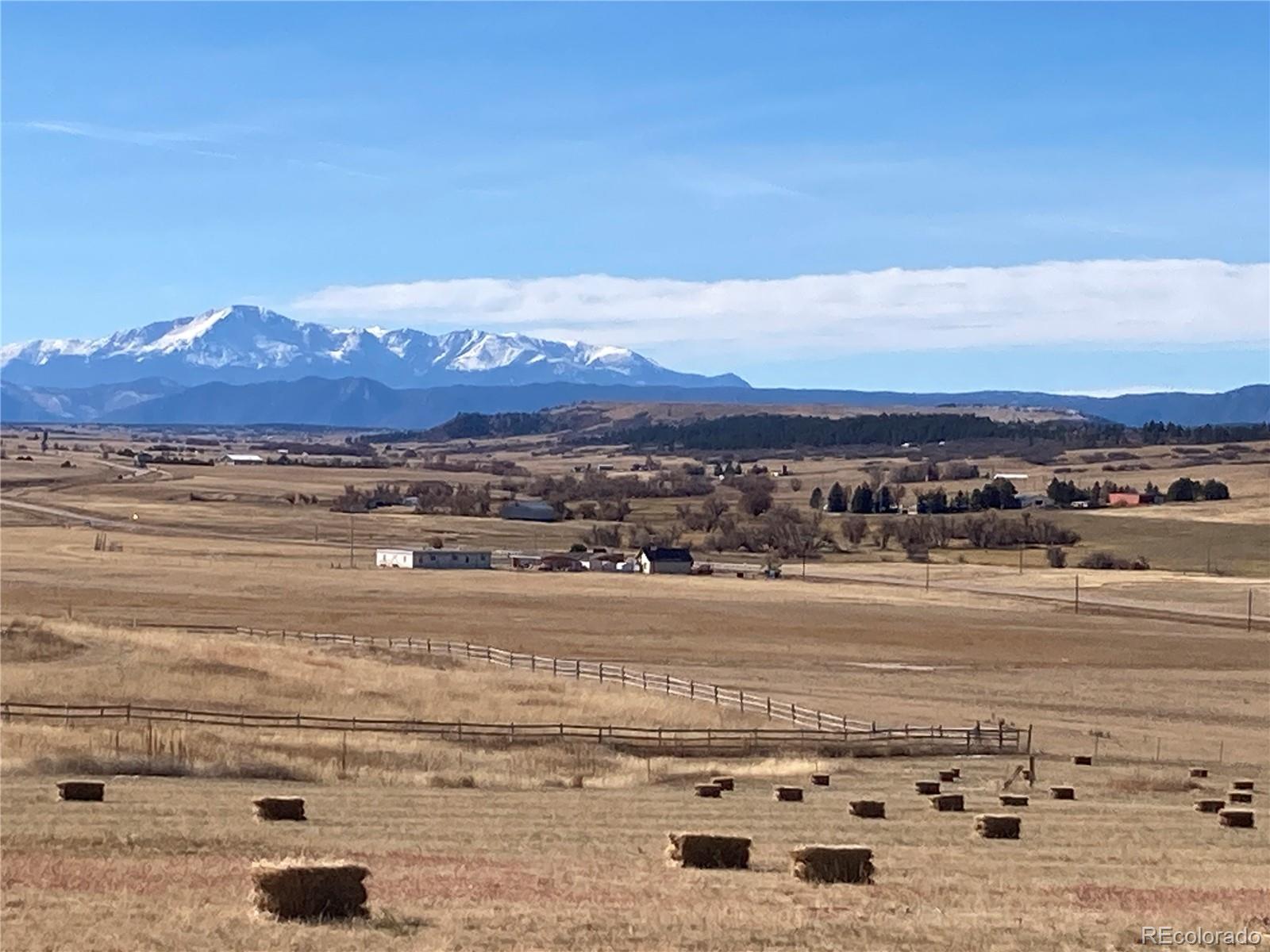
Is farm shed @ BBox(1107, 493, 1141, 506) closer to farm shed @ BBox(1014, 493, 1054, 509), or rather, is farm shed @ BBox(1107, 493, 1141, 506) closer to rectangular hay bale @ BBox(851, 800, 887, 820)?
farm shed @ BBox(1014, 493, 1054, 509)

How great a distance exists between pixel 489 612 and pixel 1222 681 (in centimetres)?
3507

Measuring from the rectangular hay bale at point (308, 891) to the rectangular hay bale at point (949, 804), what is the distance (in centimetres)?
1440

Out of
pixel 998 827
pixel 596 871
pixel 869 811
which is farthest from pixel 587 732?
pixel 596 871

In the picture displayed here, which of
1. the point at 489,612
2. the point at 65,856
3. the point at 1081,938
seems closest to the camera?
the point at 1081,938

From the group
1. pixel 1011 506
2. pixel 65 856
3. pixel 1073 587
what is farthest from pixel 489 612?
pixel 1011 506

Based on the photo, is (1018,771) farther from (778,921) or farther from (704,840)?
(778,921)

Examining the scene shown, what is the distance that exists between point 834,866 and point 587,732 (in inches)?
891

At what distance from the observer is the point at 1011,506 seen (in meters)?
160

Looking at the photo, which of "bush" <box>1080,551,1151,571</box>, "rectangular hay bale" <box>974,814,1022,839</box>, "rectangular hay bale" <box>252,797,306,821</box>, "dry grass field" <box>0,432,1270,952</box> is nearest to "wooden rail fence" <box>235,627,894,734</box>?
"dry grass field" <box>0,432,1270,952</box>

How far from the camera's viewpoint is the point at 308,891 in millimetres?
15000

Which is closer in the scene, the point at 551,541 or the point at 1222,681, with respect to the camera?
the point at 1222,681

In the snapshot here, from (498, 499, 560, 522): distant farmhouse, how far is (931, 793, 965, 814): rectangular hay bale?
127 metres

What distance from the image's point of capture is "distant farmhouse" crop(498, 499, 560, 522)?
6171 inches

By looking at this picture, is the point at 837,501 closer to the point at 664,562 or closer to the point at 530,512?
the point at 530,512
